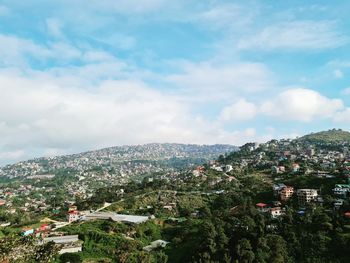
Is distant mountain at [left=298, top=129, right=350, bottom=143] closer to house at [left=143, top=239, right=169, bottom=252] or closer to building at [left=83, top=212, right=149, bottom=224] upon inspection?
building at [left=83, top=212, right=149, bottom=224]

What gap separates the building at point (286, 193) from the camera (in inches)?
2533

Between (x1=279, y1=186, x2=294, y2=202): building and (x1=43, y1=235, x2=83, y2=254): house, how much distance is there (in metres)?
37.7

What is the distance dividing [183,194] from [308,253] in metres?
38.2

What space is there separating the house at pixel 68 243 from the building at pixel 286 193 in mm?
37737

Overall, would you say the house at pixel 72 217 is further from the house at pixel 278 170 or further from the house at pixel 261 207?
the house at pixel 278 170

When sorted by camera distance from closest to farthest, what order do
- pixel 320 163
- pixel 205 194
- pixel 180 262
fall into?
pixel 180 262 < pixel 205 194 < pixel 320 163

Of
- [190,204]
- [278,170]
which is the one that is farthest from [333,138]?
[190,204]

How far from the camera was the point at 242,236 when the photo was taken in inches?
1774

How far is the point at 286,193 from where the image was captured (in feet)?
213

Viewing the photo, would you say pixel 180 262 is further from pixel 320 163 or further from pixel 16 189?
pixel 16 189

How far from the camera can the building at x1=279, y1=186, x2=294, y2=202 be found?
64.3 m

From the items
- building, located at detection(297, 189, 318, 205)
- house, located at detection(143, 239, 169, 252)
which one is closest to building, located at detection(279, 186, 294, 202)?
building, located at detection(297, 189, 318, 205)

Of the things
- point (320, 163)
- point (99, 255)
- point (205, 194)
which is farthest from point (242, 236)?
point (320, 163)

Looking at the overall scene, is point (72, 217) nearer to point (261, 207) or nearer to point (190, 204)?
point (190, 204)
